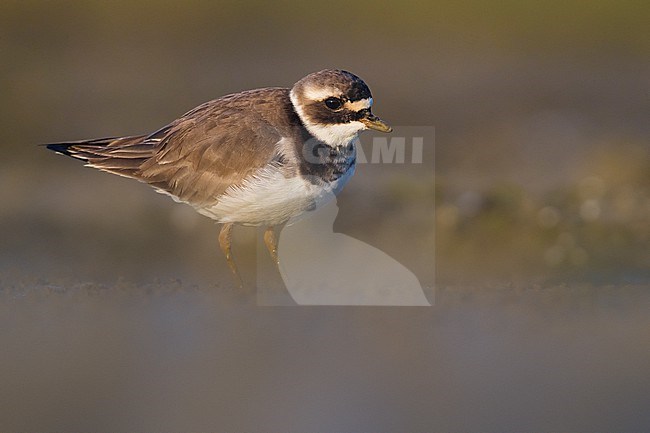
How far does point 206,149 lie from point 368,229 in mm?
1995

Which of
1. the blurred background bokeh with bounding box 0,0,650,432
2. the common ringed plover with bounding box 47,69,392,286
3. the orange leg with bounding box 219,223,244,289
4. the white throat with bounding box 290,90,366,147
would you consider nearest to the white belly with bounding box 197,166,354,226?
the common ringed plover with bounding box 47,69,392,286

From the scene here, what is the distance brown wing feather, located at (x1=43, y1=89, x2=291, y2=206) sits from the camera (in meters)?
6.76

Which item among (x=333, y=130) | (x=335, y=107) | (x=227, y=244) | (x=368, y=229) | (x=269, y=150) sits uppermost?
(x=335, y=107)

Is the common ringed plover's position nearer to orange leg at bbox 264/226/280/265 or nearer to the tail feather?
the tail feather

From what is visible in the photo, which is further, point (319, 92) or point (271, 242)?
point (271, 242)

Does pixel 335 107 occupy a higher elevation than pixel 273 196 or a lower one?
higher

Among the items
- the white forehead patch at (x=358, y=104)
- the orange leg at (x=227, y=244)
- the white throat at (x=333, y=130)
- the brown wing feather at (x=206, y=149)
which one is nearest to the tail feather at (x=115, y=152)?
the brown wing feather at (x=206, y=149)

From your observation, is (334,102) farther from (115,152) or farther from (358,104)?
(115,152)

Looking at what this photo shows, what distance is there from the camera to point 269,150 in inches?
263

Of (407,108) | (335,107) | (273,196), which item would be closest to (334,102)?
(335,107)

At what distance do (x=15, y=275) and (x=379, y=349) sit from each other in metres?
3.02

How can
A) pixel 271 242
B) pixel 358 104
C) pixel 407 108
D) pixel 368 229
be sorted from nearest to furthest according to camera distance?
pixel 358 104 < pixel 271 242 < pixel 368 229 < pixel 407 108

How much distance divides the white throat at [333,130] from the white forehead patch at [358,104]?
92mm

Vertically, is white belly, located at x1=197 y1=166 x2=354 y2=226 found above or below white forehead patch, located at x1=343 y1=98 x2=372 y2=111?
below
